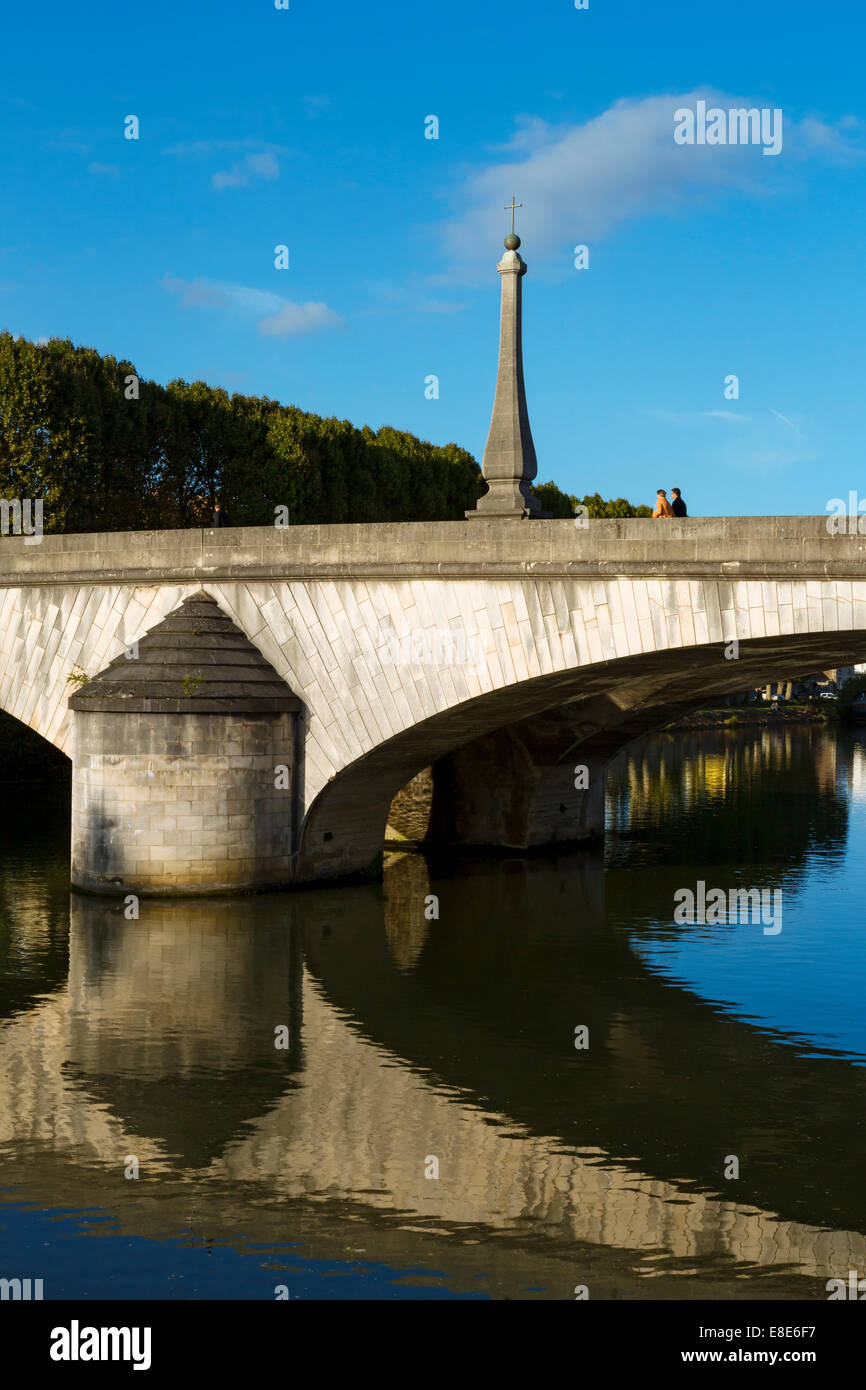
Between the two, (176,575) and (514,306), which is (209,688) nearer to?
(176,575)

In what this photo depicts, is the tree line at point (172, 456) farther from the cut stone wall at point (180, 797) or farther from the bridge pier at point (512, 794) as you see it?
the cut stone wall at point (180, 797)

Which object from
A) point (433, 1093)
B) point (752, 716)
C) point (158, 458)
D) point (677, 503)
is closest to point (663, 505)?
point (677, 503)

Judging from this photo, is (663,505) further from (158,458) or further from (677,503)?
(158,458)

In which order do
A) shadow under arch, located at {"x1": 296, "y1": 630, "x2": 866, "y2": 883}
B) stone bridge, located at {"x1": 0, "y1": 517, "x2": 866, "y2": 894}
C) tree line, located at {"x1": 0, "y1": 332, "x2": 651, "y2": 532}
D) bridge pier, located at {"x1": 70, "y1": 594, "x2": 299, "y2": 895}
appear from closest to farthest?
stone bridge, located at {"x1": 0, "y1": 517, "x2": 866, "y2": 894} < shadow under arch, located at {"x1": 296, "y1": 630, "x2": 866, "y2": 883} < bridge pier, located at {"x1": 70, "y1": 594, "x2": 299, "y2": 895} < tree line, located at {"x1": 0, "y1": 332, "x2": 651, "y2": 532}

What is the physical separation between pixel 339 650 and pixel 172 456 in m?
19.2

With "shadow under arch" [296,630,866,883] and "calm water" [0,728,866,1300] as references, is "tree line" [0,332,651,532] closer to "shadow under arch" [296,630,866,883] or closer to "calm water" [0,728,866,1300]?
"shadow under arch" [296,630,866,883]

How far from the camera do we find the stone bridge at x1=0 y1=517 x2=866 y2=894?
644 inches

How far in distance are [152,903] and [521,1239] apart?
11025mm

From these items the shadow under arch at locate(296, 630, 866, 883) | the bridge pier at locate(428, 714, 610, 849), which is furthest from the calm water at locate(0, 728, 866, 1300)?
the bridge pier at locate(428, 714, 610, 849)

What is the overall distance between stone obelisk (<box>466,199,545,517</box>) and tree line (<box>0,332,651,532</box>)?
13.2 metres

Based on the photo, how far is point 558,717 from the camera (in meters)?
22.5

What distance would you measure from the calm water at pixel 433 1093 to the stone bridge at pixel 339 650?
113cm
